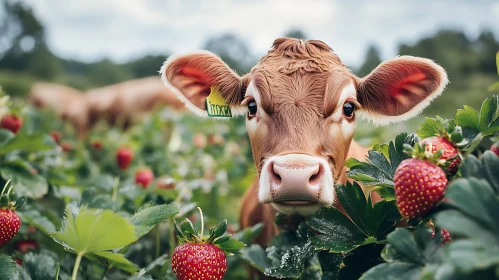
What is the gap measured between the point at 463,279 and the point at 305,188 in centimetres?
82

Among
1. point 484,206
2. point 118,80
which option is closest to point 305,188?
point 484,206

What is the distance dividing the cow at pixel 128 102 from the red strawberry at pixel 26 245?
835 centimetres

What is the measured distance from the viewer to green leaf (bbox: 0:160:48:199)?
2.54m

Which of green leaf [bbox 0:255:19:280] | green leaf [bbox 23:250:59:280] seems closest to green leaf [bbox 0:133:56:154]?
green leaf [bbox 23:250:59:280]

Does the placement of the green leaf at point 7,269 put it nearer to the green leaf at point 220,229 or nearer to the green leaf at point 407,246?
the green leaf at point 220,229

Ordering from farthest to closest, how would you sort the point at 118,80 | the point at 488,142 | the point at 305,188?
the point at 118,80, the point at 488,142, the point at 305,188

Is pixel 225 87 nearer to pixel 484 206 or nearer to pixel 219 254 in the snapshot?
pixel 219 254

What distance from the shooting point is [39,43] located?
49812mm

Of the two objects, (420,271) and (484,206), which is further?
(420,271)

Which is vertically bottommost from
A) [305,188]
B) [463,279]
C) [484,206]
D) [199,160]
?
[199,160]

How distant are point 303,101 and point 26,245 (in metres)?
1.92

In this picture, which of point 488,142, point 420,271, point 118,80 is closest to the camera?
point 420,271

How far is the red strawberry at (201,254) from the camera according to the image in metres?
1.54

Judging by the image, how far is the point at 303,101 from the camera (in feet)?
6.95
